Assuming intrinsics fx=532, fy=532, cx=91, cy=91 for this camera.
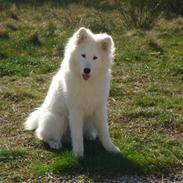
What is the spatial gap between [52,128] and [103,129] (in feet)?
1.96

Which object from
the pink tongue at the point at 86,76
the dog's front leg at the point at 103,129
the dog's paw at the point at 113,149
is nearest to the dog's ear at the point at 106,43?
the pink tongue at the point at 86,76

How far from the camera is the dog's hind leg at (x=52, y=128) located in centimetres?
613

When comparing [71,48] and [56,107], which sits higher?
[71,48]

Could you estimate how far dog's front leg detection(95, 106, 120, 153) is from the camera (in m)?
6.02

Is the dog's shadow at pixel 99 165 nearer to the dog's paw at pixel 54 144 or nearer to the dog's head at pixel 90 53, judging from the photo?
the dog's paw at pixel 54 144

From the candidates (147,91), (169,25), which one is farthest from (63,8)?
(147,91)

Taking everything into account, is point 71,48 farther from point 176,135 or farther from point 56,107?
point 176,135

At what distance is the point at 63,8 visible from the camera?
20281 millimetres

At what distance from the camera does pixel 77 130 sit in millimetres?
5898

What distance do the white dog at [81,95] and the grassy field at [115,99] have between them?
0.20 m

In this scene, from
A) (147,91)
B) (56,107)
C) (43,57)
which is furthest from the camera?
(43,57)

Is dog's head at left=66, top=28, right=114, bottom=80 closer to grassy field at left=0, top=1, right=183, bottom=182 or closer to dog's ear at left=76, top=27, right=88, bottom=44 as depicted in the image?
dog's ear at left=76, top=27, right=88, bottom=44

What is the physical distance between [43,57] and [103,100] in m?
5.80

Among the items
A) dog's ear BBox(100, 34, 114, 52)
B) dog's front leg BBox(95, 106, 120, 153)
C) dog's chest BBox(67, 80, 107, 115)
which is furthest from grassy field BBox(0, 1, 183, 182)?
dog's ear BBox(100, 34, 114, 52)
